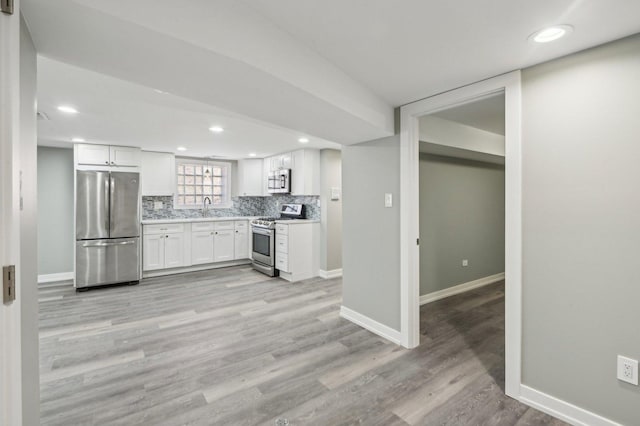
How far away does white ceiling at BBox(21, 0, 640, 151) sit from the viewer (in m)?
1.16

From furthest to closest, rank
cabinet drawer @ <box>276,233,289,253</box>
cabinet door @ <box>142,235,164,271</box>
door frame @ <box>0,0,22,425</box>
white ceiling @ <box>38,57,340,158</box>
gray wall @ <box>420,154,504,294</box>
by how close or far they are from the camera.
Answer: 1. cabinet door @ <box>142,235,164,271</box>
2. cabinet drawer @ <box>276,233,289,253</box>
3. gray wall @ <box>420,154,504,294</box>
4. white ceiling @ <box>38,57,340,158</box>
5. door frame @ <box>0,0,22,425</box>

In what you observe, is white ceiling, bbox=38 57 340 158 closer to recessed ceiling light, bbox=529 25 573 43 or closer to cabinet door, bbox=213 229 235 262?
cabinet door, bbox=213 229 235 262

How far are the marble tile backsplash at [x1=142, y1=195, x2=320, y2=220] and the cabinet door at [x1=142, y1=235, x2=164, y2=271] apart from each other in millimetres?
727

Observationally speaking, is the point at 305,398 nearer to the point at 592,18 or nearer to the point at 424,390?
the point at 424,390

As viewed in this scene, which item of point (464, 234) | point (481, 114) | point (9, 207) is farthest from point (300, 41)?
point (464, 234)

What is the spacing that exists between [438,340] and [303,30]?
282 cm

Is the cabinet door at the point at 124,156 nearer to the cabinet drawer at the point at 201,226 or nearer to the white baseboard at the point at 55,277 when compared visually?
the cabinet drawer at the point at 201,226

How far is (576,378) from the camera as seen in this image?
5.83 ft

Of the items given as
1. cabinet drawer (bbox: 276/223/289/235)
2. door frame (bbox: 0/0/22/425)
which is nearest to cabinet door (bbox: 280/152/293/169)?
cabinet drawer (bbox: 276/223/289/235)

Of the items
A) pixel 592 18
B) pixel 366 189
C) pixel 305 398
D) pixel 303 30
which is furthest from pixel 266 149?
pixel 592 18

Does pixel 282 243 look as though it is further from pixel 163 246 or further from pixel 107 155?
pixel 107 155

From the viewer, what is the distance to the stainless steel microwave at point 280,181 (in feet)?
17.9

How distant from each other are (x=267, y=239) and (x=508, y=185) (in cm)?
401

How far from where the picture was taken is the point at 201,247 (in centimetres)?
558
